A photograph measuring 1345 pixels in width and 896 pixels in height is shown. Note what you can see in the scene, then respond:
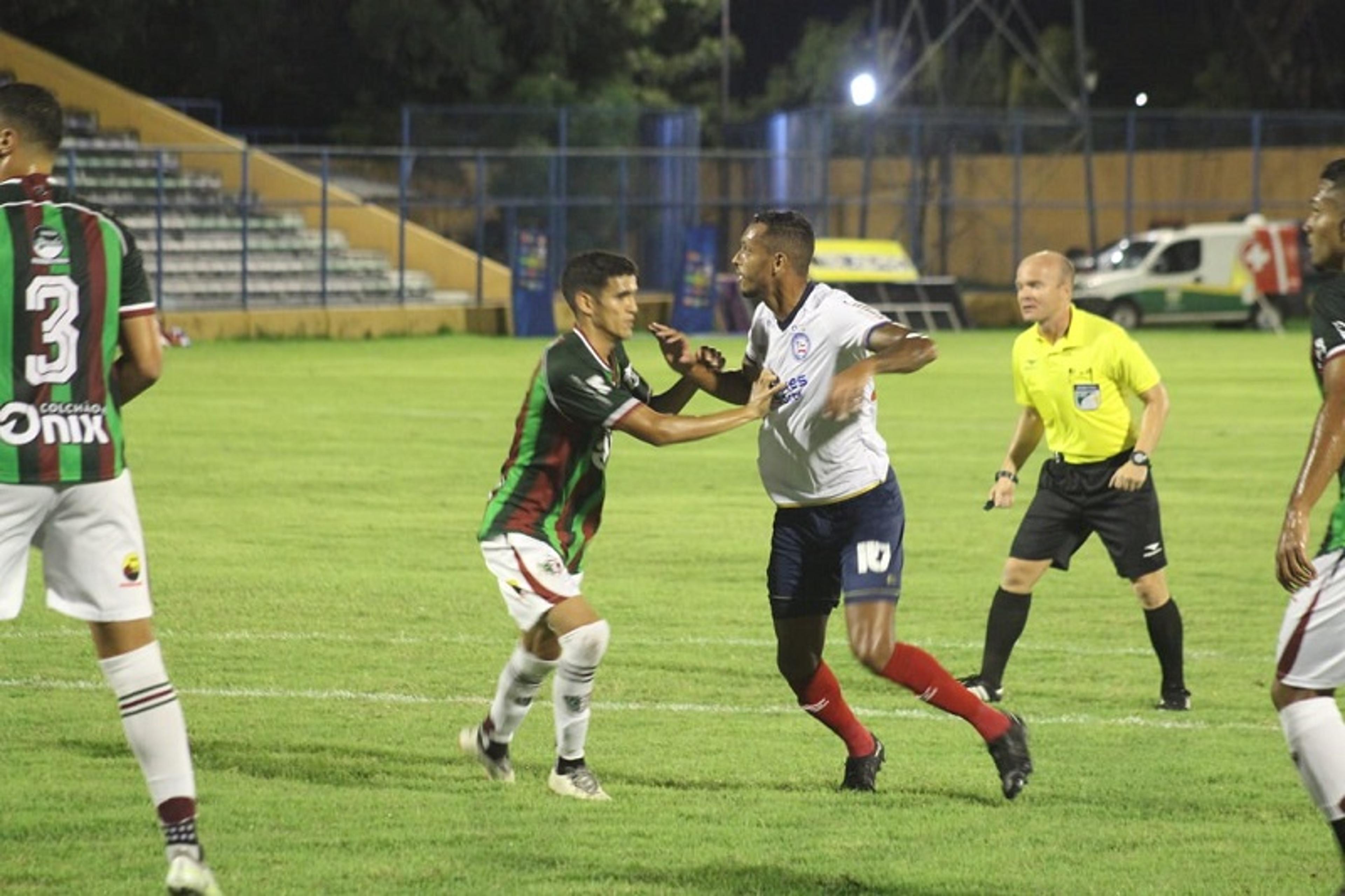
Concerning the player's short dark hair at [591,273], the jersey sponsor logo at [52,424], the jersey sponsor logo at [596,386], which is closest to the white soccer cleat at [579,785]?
the jersey sponsor logo at [596,386]

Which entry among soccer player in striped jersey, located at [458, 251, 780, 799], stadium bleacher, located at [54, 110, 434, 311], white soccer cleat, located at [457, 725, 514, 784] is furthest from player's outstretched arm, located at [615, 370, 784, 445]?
stadium bleacher, located at [54, 110, 434, 311]

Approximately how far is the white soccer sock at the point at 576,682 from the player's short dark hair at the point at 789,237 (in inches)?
57.0

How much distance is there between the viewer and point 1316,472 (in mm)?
6016

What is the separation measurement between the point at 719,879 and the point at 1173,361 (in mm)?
29968

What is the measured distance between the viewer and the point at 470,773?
819 centimetres

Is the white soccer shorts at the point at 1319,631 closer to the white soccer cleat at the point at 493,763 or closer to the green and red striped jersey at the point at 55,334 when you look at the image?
the white soccer cleat at the point at 493,763

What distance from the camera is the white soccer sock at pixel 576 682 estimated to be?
7.67 meters

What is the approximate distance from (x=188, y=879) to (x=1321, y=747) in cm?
308

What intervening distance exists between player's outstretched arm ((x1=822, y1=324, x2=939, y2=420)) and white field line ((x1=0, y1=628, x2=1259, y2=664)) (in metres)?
3.44

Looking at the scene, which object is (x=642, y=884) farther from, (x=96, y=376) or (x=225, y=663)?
(x=225, y=663)

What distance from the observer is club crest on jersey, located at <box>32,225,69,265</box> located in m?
6.18

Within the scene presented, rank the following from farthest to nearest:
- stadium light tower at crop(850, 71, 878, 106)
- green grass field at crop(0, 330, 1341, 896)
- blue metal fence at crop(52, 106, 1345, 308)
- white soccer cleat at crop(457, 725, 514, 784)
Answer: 1. stadium light tower at crop(850, 71, 878, 106)
2. blue metal fence at crop(52, 106, 1345, 308)
3. white soccer cleat at crop(457, 725, 514, 784)
4. green grass field at crop(0, 330, 1341, 896)

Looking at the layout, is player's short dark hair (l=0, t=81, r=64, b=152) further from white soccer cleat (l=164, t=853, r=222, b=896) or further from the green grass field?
the green grass field

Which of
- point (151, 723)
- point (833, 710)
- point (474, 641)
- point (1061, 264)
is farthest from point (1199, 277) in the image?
point (151, 723)
